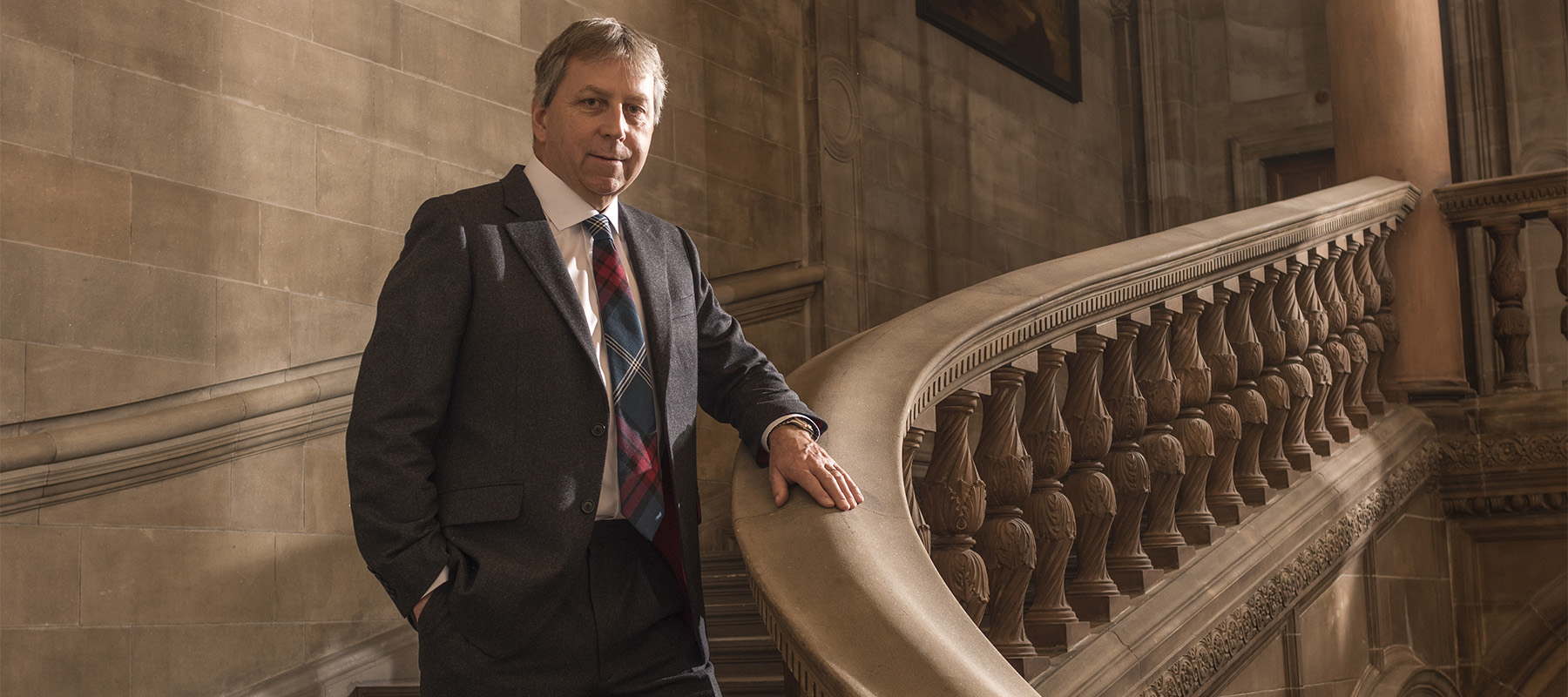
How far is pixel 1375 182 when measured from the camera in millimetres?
4262

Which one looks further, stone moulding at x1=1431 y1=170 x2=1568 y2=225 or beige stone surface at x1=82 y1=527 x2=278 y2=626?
stone moulding at x1=1431 y1=170 x2=1568 y2=225

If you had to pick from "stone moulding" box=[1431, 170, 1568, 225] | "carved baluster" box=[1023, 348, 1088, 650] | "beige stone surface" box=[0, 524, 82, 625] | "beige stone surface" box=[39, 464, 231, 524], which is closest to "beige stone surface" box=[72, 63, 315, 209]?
"beige stone surface" box=[39, 464, 231, 524]

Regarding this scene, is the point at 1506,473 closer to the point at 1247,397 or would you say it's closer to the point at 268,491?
the point at 1247,397

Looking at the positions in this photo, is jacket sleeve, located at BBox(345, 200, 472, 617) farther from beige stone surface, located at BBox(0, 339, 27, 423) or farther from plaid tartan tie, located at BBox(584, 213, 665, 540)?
beige stone surface, located at BBox(0, 339, 27, 423)

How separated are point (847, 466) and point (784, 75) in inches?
198

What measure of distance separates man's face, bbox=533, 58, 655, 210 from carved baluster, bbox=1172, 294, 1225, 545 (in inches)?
65.2

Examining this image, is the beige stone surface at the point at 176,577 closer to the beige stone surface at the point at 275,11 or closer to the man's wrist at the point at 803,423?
the beige stone surface at the point at 275,11

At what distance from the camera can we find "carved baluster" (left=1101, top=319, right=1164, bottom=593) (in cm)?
278

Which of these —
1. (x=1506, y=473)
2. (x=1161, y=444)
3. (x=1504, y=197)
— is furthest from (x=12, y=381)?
(x=1504, y=197)

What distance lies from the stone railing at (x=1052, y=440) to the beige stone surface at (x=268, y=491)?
2324 mm

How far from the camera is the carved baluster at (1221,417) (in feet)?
10.4

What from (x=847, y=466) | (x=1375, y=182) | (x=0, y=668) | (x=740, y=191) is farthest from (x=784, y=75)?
(x=847, y=466)

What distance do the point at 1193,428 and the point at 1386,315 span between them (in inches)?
64.5

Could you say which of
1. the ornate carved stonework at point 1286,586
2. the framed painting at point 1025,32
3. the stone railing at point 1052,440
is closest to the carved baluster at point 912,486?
the stone railing at point 1052,440
